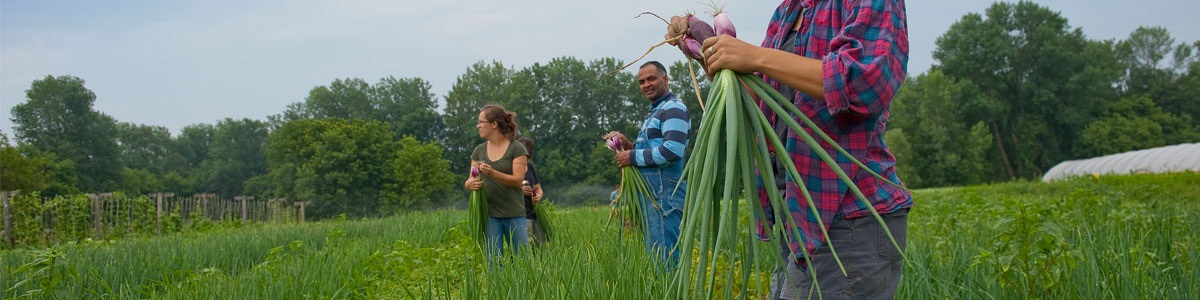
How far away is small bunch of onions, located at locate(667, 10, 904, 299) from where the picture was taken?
1145mm

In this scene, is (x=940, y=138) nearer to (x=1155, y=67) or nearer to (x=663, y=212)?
(x=1155, y=67)

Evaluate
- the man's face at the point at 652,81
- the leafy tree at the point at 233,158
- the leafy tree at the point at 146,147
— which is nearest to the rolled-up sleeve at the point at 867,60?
the man's face at the point at 652,81

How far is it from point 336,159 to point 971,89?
39.5 m

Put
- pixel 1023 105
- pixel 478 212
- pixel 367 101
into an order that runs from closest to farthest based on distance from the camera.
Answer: pixel 478 212
pixel 1023 105
pixel 367 101

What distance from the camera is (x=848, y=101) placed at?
3.82ft

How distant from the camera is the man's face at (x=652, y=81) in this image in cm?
347

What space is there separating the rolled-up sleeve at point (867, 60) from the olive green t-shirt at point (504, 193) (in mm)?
3147

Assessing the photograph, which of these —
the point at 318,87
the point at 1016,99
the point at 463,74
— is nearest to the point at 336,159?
the point at 463,74

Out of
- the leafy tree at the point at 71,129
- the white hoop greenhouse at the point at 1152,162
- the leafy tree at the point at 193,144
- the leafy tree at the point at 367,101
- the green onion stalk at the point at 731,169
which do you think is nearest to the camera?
the green onion stalk at the point at 731,169

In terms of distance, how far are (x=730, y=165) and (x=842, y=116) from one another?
288mm

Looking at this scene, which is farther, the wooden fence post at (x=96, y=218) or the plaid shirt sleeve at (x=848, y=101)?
the wooden fence post at (x=96, y=218)

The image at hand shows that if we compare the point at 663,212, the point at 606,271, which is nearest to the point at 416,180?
the point at 663,212

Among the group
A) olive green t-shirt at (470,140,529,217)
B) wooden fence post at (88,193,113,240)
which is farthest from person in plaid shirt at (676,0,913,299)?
wooden fence post at (88,193,113,240)

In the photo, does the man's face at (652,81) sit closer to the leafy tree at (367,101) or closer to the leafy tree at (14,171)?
the leafy tree at (14,171)
